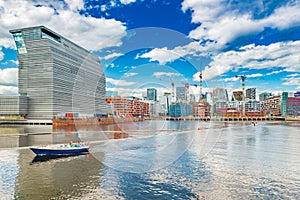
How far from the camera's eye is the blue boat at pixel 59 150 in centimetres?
3431

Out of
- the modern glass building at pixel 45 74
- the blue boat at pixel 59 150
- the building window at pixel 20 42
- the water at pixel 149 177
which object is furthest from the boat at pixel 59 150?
the building window at pixel 20 42

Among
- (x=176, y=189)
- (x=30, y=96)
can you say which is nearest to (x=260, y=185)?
(x=176, y=189)

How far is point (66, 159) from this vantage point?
111 feet

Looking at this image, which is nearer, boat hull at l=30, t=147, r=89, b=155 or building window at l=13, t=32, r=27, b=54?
boat hull at l=30, t=147, r=89, b=155

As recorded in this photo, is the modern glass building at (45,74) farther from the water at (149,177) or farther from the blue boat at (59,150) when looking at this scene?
the water at (149,177)

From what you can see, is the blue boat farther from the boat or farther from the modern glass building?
the modern glass building

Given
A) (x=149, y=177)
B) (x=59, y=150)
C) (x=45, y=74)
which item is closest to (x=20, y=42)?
(x=45, y=74)

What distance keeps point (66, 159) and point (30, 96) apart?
118 metres

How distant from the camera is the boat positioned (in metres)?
34.3

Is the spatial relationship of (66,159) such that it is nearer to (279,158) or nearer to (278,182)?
(278,182)

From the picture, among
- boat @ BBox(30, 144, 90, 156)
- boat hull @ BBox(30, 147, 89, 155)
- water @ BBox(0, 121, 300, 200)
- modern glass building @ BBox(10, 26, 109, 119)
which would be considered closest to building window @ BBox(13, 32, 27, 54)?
modern glass building @ BBox(10, 26, 109, 119)

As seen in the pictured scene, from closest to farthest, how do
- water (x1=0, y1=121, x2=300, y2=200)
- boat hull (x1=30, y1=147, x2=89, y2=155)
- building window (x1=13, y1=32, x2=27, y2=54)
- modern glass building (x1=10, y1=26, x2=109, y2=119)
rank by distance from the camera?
water (x1=0, y1=121, x2=300, y2=200) → boat hull (x1=30, y1=147, x2=89, y2=155) → modern glass building (x1=10, y1=26, x2=109, y2=119) → building window (x1=13, y1=32, x2=27, y2=54)

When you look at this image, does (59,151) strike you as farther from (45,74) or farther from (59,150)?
(45,74)

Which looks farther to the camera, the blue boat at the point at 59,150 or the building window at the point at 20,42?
the building window at the point at 20,42
